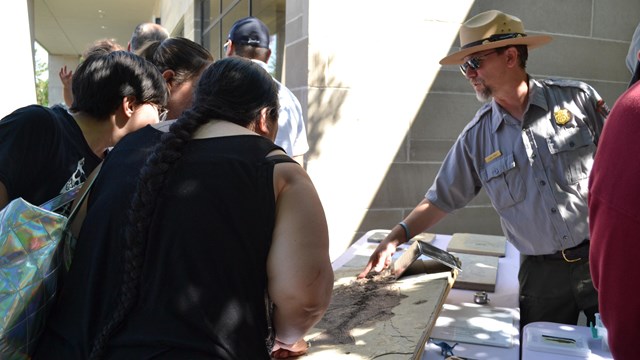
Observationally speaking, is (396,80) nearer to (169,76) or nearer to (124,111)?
(169,76)

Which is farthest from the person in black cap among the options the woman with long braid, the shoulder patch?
the woman with long braid

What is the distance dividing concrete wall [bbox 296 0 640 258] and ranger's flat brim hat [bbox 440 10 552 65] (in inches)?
73.9

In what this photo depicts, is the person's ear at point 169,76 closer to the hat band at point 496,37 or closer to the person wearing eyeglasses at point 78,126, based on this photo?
the person wearing eyeglasses at point 78,126

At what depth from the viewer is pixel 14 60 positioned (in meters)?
8.62

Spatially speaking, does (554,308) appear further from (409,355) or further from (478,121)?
(409,355)

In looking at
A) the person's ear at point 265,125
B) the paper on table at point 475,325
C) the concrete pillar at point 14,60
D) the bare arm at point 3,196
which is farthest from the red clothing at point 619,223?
the concrete pillar at point 14,60

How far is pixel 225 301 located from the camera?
127cm

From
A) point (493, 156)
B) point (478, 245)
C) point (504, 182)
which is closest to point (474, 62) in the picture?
point (493, 156)

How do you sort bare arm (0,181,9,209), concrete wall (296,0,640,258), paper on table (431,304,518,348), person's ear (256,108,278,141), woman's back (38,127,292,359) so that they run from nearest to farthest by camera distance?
1. woman's back (38,127,292,359)
2. person's ear (256,108,278,141)
3. bare arm (0,181,9,209)
4. paper on table (431,304,518,348)
5. concrete wall (296,0,640,258)

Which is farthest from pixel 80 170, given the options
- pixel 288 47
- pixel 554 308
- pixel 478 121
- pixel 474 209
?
pixel 474 209

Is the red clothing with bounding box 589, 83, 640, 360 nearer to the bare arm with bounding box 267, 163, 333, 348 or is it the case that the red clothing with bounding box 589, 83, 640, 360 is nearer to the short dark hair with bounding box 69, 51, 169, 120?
the bare arm with bounding box 267, 163, 333, 348

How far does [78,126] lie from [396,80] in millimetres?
3248

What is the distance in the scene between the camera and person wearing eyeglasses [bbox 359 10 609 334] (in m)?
2.55

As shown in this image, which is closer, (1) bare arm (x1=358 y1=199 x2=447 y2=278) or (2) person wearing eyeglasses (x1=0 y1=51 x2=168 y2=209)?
(2) person wearing eyeglasses (x1=0 y1=51 x2=168 y2=209)
